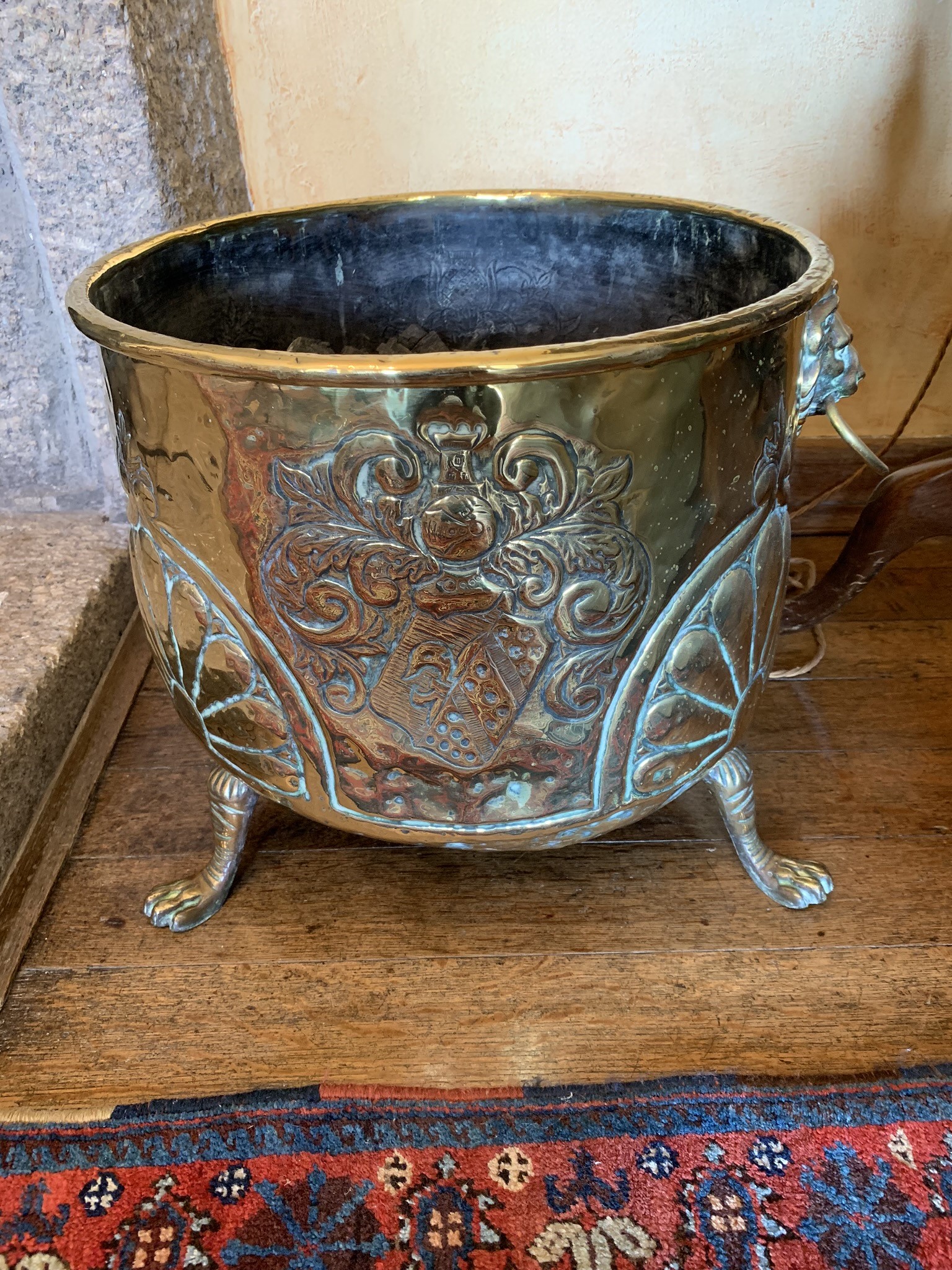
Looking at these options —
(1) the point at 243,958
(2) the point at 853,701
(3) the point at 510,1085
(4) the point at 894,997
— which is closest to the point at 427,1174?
(3) the point at 510,1085

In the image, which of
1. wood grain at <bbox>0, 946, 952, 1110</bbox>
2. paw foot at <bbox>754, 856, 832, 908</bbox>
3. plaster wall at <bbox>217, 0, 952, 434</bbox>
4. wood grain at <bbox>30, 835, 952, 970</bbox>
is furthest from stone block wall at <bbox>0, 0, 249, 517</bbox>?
paw foot at <bbox>754, 856, 832, 908</bbox>

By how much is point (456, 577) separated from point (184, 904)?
0.52 metres

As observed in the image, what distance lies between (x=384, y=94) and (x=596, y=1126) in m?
1.27

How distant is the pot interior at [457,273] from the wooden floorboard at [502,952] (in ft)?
1.72

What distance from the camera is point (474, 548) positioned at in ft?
2.03

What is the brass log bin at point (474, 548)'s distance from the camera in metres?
0.59

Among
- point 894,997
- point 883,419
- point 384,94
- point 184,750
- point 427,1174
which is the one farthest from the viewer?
point 883,419

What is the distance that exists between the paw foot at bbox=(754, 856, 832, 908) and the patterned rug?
193mm

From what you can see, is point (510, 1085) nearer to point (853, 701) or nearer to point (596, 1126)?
point (596, 1126)

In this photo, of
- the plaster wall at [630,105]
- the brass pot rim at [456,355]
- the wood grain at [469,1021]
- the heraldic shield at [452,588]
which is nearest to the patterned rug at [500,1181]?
the wood grain at [469,1021]

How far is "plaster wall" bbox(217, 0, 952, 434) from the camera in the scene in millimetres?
1256

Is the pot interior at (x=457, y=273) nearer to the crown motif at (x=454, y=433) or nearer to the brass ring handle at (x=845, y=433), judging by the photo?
the brass ring handle at (x=845, y=433)

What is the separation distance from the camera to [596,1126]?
75 centimetres

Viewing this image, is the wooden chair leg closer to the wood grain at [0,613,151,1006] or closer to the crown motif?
the crown motif
